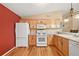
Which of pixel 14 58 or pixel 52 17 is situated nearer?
pixel 14 58

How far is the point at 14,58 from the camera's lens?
90 cm

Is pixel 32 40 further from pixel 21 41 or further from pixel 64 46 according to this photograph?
pixel 64 46

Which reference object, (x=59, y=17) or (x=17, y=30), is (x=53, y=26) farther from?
(x=17, y=30)

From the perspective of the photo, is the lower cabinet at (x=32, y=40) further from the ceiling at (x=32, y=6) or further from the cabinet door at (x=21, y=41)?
the ceiling at (x=32, y=6)

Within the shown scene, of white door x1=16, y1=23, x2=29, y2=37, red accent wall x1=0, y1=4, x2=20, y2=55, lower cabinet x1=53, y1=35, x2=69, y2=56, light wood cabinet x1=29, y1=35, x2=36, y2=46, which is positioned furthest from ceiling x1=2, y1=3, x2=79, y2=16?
light wood cabinet x1=29, y1=35, x2=36, y2=46

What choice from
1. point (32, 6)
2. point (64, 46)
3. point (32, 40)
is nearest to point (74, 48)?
point (64, 46)

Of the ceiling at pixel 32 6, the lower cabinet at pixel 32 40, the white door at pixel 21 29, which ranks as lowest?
the lower cabinet at pixel 32 40

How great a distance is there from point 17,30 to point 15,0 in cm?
640

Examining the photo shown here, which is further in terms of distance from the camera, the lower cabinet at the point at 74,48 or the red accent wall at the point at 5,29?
the red accent wall at the point at 5,29

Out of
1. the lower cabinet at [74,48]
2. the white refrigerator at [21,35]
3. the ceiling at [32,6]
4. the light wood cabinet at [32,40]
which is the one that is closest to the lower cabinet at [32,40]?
the light wood cabinet at [32,40]

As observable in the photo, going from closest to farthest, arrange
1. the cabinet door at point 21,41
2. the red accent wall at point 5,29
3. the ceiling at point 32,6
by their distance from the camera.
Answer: the red accent wall at point 5,29 < the ceiling at point 32,6 < the cabinet door at point 21,41

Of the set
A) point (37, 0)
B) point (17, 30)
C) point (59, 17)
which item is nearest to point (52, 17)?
point (59, 17)

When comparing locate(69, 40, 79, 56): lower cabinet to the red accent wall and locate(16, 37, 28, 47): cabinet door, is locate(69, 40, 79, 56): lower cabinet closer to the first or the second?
the red accent wall

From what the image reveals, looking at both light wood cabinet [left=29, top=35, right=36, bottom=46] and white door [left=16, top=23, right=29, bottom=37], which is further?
light wood cabinet [left=29, top=35, right=36, bottom=46]
